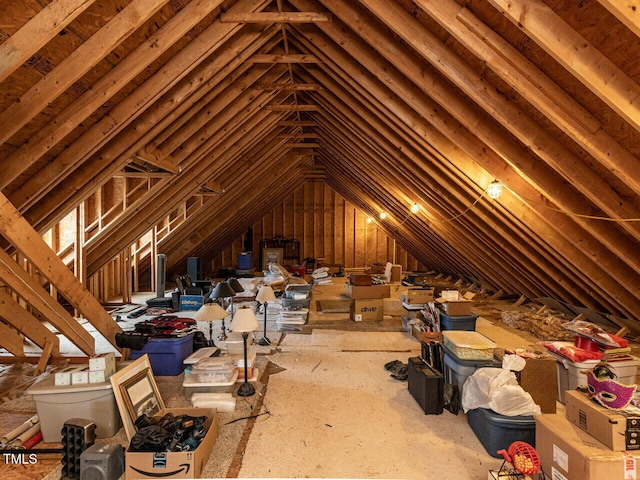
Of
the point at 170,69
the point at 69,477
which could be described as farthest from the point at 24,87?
the point at 69,477

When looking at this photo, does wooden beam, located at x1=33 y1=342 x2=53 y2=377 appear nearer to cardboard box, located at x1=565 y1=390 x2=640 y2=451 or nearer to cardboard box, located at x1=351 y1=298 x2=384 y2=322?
cardboard box, located at x1=351 y1=298 x2=384 y2=322

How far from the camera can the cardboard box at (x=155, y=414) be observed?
2.46 metres

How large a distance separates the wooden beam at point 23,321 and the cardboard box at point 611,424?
5.33 m

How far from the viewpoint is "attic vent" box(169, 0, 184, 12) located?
2990 millimetres

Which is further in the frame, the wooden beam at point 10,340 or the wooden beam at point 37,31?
the wooden beam at point 10,340

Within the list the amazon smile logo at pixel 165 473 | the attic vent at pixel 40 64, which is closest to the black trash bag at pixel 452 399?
the amazon smile logo at pixel 165 473

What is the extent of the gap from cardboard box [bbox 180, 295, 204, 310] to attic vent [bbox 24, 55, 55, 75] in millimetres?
5473

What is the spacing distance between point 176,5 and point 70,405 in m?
3.22

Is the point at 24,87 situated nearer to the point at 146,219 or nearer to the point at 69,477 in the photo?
the point at 69,477

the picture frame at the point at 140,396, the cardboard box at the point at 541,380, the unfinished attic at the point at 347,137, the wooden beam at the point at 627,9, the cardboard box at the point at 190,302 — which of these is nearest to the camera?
the wooden beam at the point at 627,9

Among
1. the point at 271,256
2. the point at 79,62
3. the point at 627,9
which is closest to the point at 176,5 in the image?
the point at 79,62

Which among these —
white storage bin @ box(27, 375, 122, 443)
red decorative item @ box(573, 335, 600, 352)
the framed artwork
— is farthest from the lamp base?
the framed artwork

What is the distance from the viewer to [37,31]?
228 cm

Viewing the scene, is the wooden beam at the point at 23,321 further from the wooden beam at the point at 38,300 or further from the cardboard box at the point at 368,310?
the cardboard box at the point at 368,310
